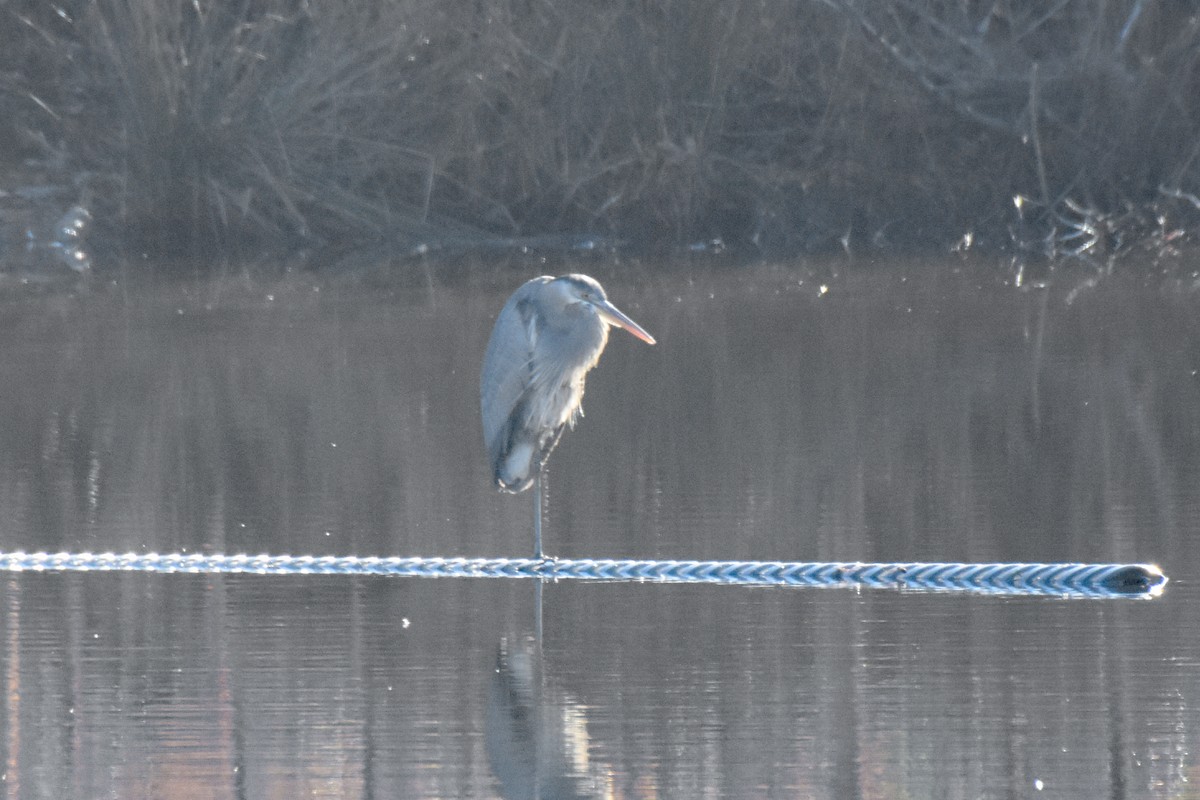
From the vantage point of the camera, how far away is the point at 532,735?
4781mm

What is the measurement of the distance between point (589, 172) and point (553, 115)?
0.79m

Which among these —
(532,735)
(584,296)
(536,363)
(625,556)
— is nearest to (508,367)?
(536,363)

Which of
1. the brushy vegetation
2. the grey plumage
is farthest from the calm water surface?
the brushy vegetation

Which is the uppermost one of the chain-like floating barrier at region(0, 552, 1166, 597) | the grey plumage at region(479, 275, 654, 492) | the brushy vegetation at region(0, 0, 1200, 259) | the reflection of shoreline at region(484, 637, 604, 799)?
the brushy vegetation at region(0, 0, 1200, 259)

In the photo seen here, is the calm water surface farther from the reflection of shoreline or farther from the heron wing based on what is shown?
the heron wing

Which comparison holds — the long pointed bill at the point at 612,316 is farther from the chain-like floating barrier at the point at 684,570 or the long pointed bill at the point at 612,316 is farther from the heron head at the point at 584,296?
the chain-like floating barrier at the point at 684,570

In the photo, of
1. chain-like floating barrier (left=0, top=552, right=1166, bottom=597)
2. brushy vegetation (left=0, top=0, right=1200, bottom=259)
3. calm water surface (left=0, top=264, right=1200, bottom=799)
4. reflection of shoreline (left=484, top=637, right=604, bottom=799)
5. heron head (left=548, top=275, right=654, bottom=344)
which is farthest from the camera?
brushy vegetation (left=0, top=0, right=1200, bottom=259)

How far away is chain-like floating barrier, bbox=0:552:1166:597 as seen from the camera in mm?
6039

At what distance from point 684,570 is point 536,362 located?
2.91ft

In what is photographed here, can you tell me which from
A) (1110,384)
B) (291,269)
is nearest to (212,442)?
(1110,384)

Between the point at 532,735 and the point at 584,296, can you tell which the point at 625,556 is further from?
the point at 532,735

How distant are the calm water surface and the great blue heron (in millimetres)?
309

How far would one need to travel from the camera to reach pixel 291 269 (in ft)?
60.0

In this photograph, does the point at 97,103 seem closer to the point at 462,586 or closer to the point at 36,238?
the point at 36,238
